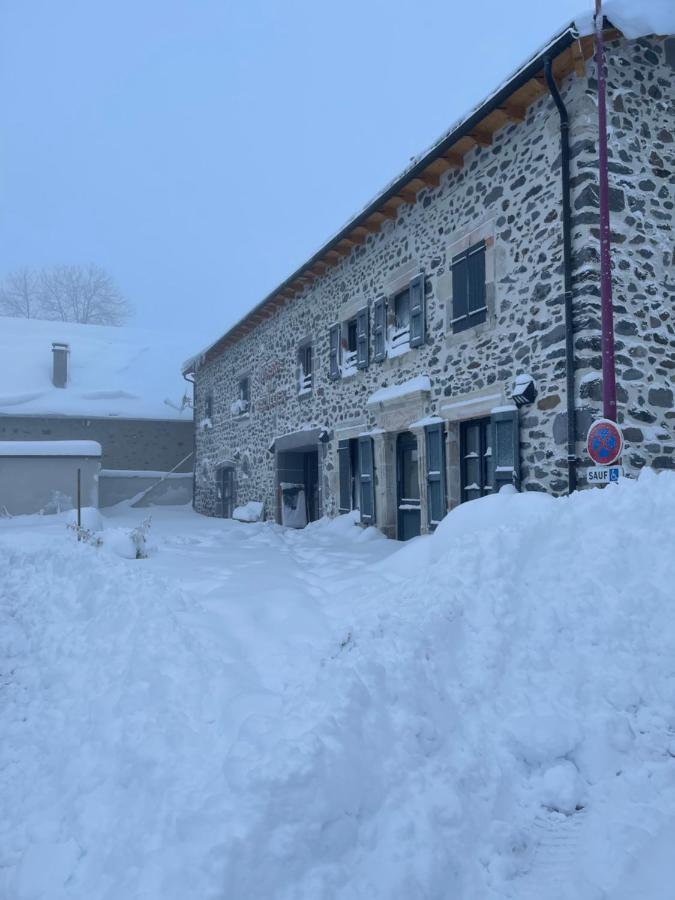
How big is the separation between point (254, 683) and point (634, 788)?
213 centimetres

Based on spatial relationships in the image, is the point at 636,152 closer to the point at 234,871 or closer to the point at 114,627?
the point at 114,627

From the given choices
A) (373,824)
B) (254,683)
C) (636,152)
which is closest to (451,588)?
(254,683)

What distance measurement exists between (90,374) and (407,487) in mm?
16129

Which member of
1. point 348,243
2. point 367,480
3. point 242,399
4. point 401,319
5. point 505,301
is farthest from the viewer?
point 242,399

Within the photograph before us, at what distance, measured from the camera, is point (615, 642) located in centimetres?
387

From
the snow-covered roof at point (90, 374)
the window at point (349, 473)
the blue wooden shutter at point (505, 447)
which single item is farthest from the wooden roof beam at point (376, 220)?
the snow-covered roof at point (90, 374)

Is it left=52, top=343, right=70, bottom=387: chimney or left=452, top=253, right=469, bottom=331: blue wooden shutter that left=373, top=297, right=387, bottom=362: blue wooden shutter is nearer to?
left=452, top=253, right=469, bottom=331: blue wooden shutter

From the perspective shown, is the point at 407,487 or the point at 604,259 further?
the point at 407,487

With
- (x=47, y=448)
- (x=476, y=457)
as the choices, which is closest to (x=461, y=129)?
(x=476, y=457)

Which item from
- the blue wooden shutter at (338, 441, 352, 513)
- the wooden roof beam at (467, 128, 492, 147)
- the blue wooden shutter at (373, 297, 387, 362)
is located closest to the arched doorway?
the blue wooden shutter at (338, 441, 352, 513)

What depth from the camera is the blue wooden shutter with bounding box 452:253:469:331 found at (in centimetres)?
797

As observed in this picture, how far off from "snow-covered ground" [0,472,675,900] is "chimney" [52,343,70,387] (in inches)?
669

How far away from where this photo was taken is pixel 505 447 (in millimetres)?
7117

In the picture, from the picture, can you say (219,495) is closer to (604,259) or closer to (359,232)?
(359,232)
